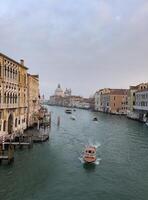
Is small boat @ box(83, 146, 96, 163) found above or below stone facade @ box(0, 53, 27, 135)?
below

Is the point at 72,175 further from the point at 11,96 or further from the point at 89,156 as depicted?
the point at 11,96

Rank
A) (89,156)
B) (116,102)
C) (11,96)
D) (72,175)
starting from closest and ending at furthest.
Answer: (72,175)
(89,156)
(11,96)
(116,102)

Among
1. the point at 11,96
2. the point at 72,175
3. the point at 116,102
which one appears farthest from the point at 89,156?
the point at 116,102

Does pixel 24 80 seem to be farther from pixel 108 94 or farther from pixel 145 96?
pixel 108 94

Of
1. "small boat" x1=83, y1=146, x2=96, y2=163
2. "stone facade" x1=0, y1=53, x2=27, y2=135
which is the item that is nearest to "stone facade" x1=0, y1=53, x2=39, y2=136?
"stone facade" x1=0, y1=53, x2=27, y2=135

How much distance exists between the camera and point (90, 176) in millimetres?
30234

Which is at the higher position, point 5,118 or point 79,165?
point 5,118

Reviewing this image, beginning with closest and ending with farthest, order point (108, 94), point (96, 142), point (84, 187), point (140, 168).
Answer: point (84, 187) → point (140, 168) → point (96, 142) → point (108, 94)

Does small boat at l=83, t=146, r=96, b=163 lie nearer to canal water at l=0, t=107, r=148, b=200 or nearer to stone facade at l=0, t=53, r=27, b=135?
canal water at l=0, t=107, r=148, b=200

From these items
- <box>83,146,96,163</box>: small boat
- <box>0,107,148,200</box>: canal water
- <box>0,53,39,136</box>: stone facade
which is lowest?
<box>0,107,148,200</box>: canal water

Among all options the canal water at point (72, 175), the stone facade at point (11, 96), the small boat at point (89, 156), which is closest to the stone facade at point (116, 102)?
the stone facade at point (11, 96)

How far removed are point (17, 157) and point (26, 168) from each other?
15.8 feet

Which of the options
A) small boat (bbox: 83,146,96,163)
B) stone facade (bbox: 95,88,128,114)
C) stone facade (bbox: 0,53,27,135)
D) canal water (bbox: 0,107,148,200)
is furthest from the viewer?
stone facade (bbox: 95,88,128,114)

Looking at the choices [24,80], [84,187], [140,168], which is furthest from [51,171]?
[24,80]
